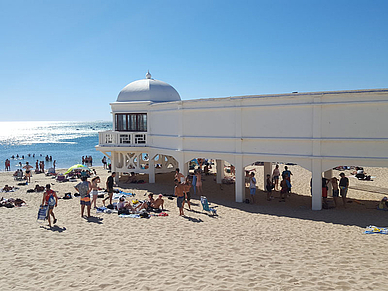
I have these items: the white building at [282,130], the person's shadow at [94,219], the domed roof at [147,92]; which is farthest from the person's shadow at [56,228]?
the domed roof at [147,92]

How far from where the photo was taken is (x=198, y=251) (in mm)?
9008

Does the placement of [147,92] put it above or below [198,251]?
above

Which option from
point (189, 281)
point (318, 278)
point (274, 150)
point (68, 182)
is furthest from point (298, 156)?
point (68, 182)

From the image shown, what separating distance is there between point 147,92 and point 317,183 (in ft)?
40.6

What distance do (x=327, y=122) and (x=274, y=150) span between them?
2547 mm

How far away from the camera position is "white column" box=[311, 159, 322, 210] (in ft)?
46.3

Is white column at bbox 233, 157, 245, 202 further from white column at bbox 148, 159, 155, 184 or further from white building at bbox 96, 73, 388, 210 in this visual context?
white column at bbox 148, 159, 155, 184

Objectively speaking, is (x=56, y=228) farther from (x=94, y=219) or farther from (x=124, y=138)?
(x=124, y=138)

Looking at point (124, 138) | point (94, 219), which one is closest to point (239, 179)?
point (94, 219)

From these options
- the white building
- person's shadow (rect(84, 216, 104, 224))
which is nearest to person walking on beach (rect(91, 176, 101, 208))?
person's shadow (rect(84, 216, 104, 224))

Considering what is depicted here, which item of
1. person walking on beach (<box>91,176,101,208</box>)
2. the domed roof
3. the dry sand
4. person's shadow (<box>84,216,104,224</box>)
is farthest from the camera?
the domed roof

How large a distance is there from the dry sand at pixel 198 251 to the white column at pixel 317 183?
523 millimetres

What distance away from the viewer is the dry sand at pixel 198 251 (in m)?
7.14

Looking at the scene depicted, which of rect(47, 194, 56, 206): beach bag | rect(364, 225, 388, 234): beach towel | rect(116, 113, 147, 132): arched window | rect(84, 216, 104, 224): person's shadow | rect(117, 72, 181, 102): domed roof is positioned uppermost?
rect(117, 72, 181, 102): domed roof
